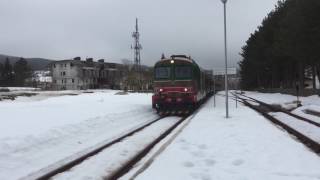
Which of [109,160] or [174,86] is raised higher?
[174,86]

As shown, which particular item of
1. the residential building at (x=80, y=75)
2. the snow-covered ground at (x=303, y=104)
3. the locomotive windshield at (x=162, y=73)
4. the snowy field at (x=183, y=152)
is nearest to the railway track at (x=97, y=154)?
the snowy field at (x=183, y=152)

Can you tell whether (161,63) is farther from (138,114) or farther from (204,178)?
(204,178)

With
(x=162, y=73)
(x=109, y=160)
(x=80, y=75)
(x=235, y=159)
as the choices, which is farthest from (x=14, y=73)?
(x=235, y=159)

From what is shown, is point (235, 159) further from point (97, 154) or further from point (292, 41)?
point (292, 41)

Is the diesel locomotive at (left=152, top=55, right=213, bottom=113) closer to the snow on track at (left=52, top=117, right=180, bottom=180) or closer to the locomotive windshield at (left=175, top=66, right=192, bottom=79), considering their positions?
the locomotive windshield at (left=175, top=66, right=192, bottom=79)

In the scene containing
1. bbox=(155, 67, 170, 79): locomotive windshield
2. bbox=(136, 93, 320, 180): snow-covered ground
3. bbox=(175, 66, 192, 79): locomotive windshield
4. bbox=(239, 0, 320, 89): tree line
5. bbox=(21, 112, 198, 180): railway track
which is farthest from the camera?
bbox=(239, 0, 320, 89): tree line

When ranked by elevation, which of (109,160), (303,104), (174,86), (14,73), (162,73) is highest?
(14,73)

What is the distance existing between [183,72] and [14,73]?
13734cm

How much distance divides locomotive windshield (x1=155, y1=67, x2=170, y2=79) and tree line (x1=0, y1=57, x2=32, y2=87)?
4955 inches

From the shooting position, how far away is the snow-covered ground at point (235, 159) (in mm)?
9031

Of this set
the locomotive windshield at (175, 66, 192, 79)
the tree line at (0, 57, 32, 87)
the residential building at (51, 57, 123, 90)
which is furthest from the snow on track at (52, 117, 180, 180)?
the tree line at (0, 57, 32, 87)

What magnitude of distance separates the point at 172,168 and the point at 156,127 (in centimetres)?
1047

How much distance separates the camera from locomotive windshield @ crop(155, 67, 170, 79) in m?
28.5

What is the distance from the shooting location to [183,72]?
92.8 ft
